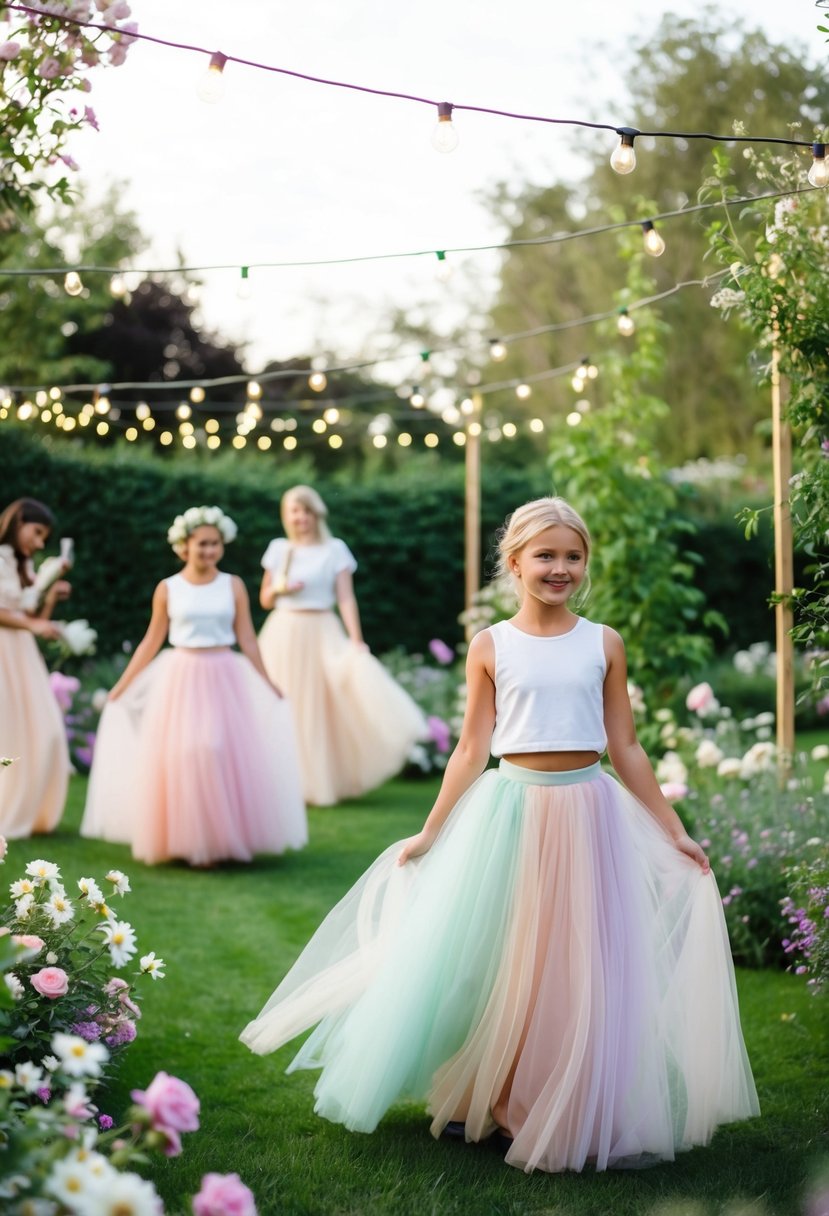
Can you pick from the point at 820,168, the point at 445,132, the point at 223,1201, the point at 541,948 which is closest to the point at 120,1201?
the point at 223,1201

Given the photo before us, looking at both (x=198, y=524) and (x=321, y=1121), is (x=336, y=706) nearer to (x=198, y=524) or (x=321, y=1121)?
(x=198, y=524)

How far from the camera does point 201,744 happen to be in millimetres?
6906

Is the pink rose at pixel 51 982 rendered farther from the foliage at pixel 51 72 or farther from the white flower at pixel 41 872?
the foliage at pixel 51 72

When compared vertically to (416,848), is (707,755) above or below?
below

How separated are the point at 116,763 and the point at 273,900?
4.74 feet

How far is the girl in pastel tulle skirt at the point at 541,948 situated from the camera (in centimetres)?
328

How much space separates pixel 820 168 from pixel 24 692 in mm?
5126

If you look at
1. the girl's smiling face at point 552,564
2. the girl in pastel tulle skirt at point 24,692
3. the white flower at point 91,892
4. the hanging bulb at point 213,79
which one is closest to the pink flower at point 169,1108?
the white flower at point 91,892

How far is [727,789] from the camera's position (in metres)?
6.45

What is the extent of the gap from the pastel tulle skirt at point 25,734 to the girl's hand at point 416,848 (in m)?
4.29

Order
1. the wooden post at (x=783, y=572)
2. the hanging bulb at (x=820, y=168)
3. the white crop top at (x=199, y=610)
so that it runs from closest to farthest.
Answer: the hanging bulb at (x=820, y=168), the wooden post at (x=783, y=572), the white crop top at (x=199, y=610)


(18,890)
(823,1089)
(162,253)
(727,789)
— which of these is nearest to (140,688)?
(727,789)

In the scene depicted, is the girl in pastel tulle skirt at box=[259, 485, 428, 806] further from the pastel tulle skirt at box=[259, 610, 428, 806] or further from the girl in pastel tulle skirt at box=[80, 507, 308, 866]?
the girl in pastel tulle skirt at box=[80, 507, 308, 866]

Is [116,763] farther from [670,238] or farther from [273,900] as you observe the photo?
[670,238]
